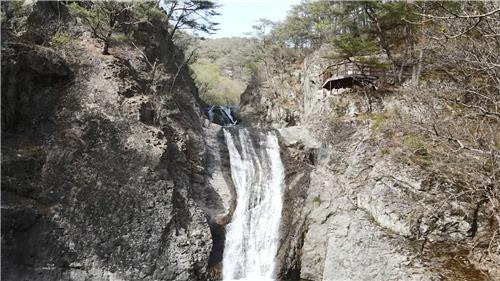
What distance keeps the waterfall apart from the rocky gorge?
0.35 m

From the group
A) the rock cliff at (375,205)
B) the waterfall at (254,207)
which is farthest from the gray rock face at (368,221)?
the waterfall at (254,207)

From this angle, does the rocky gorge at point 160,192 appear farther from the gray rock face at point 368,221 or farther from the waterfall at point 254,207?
the waterfall at point 254,207

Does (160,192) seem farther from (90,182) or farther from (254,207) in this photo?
(254,207)

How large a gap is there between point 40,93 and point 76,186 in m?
3.96

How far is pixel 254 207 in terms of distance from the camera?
17000 mm

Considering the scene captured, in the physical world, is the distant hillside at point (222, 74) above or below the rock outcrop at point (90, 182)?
above

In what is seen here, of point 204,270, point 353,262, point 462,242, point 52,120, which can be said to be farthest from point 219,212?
point 462,242

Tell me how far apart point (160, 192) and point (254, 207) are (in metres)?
4.34

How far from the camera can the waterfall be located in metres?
15.3

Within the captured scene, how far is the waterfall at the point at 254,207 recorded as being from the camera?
50.2 feet

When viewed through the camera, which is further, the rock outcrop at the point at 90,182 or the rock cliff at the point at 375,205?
the rock cliff at the point at 375,205

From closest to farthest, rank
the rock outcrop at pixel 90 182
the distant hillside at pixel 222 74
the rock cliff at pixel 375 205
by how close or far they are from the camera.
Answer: the rock outcrop at pixel 90 182 → the rock cliff at pixel 375 205 → the distant hillside at pixel 222 74

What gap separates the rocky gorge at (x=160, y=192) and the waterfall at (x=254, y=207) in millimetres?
347

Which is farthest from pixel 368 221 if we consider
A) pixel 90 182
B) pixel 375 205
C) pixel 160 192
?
pixel 90 182
